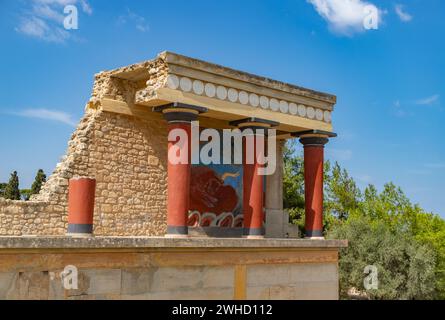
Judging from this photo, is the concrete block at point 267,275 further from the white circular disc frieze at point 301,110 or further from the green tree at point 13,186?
the green tree at point 13,186

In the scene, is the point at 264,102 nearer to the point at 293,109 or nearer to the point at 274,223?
the point at 293,109

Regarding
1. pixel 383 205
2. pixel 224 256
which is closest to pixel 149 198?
pixel 224 256

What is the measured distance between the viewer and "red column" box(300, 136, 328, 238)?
15.0 m

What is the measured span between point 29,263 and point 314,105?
9420 millimetres

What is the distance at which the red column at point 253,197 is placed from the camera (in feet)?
43.8

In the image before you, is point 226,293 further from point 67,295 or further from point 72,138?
point 72,138

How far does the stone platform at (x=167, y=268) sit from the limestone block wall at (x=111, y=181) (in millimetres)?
3155

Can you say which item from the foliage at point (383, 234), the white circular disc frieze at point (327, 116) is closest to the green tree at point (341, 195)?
the foliage at point (383, 234)

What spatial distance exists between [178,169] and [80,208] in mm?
2540

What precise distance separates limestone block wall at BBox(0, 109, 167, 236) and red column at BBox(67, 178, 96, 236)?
1.96 meters

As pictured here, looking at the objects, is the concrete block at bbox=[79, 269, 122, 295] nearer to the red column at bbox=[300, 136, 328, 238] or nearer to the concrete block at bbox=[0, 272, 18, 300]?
the concrete block at bbox=[0, 272, 18, 300]

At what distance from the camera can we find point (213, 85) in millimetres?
12898

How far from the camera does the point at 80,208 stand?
10.0 m

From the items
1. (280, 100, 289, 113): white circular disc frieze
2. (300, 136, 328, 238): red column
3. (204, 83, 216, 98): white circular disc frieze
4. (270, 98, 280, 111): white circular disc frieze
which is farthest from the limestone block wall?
(300, 136, 328, 238): red column
